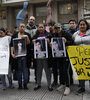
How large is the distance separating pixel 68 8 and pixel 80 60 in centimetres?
1380

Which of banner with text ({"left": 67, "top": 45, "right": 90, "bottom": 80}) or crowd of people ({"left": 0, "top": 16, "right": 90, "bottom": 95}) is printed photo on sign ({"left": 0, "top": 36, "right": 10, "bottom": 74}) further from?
banner with text ({"left": 67, "top": 45, "right": 90, "bottom": 80})

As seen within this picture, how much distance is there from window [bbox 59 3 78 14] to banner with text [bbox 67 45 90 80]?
45.0 feet

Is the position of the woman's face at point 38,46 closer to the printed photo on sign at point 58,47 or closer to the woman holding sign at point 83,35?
the printed photo on sign at point 58,47

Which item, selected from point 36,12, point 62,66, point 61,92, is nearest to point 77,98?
point 61,92

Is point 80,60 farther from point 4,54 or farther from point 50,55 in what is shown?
point 4,54

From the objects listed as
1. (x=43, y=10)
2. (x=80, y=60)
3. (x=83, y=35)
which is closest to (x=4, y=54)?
(x=80, y=60)

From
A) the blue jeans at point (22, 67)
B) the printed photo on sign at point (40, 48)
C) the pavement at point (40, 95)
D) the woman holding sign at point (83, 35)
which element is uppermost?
the woman holding sign at point (83, 35)

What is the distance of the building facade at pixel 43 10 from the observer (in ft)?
54.1

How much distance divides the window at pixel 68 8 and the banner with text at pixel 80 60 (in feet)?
45.0

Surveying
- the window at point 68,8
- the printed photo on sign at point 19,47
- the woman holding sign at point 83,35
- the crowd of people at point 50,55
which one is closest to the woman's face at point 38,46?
the crowd of people at point 50,55

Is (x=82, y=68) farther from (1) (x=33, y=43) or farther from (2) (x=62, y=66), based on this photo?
(1) (x=33, y=43)

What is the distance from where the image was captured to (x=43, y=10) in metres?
Answer: 17.6

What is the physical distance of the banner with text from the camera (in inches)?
144

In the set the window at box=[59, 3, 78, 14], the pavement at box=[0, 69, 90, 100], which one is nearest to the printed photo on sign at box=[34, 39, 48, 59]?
the pavement at box=[0, 69, 90, 100]
